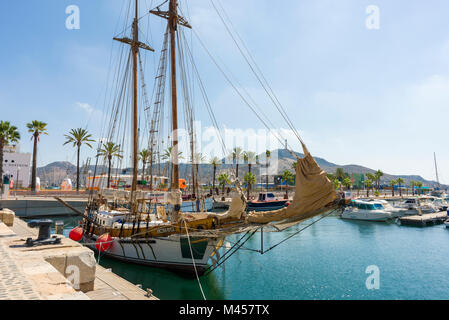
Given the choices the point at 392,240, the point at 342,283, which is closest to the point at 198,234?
the point at 342,283

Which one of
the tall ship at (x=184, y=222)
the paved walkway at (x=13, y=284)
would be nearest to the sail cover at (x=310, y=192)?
the tall ship at (x=184, y=222)

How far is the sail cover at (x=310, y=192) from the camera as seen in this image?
10461mm

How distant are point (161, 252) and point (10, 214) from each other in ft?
34.2

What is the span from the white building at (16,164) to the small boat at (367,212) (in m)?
85.5

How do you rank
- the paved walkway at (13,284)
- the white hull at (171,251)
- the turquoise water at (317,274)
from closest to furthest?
1. the paved walkway at (13,284)
2. the turquoise water at (317,274)
3. the white hull at (171,251)

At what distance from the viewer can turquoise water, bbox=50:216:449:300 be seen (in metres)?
13.2

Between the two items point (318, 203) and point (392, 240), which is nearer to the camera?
point (318, 203)

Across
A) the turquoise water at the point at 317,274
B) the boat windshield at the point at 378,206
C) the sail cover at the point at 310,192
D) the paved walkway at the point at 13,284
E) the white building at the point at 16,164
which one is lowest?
the turquoise water at the point at 317,274

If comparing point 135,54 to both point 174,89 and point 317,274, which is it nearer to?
point 174,89

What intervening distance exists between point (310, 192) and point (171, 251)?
28.5 ft

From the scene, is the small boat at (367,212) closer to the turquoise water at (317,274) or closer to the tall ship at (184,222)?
the turquoise water at (317,274)

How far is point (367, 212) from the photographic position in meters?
40.8

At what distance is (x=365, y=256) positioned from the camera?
67.5ft

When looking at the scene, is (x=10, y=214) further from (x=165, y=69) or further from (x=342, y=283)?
(x=342, y=283)
